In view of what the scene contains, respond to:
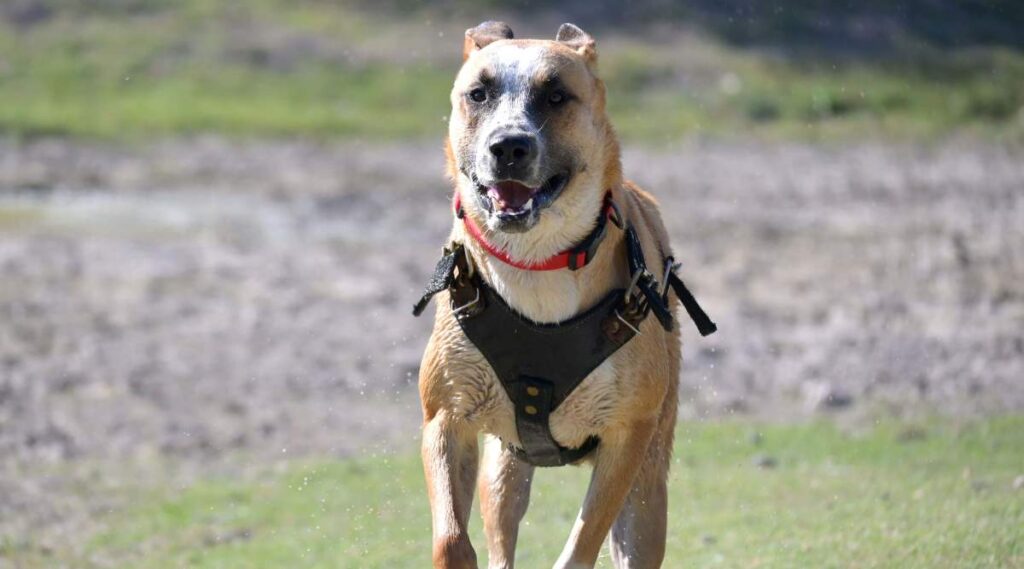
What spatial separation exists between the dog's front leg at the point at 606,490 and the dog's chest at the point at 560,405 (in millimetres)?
93

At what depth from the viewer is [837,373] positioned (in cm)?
1247

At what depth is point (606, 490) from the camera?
227 inches

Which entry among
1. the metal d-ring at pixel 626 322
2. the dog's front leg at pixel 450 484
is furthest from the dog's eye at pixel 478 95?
the dog's front leg at pixel 450 484

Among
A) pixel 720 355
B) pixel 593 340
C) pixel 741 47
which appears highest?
pixel 593 340

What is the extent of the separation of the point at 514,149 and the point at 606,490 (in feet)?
4.10

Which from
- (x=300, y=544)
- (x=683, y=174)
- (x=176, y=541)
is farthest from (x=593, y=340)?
(x=683, y=174)

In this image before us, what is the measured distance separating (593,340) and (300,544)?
11.7ft

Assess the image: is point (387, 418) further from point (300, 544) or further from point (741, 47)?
point (741, 47)

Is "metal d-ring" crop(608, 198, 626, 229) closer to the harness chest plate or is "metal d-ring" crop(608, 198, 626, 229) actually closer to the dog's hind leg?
the harness chest plate

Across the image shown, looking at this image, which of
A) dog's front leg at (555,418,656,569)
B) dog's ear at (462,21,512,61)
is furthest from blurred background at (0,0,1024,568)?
dog's ear at (462,21,512,61)

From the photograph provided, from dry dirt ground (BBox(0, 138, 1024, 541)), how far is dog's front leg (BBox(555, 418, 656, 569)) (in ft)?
14.8

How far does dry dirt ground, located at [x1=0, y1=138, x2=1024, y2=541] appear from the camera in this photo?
11734 mm

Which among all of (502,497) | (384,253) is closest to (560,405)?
(502,497)

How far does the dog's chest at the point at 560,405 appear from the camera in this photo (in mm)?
5801
